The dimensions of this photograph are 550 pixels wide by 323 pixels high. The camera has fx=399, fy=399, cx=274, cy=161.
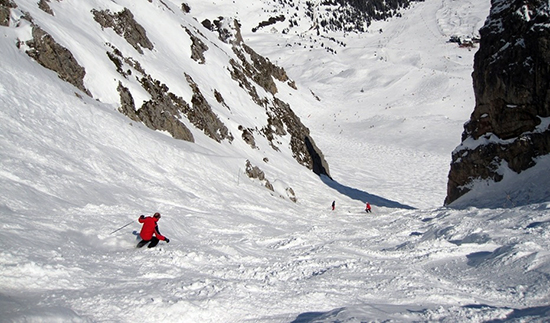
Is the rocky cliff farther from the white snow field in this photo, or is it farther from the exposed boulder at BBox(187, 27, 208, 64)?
the white snow field

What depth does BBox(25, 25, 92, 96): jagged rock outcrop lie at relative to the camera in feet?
52.3

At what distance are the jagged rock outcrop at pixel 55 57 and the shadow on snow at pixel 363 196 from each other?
700 inches

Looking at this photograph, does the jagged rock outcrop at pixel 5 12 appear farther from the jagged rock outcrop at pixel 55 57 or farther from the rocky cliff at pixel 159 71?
the jagged rock outcrop at pixel 55 57

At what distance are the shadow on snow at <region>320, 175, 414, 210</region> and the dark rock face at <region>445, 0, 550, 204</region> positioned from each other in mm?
6390

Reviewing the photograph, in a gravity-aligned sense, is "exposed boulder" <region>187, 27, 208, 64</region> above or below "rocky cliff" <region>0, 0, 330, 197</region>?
above

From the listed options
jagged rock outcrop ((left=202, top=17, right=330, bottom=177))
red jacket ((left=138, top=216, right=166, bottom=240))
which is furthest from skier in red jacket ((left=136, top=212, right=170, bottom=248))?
jagged rock outcrop ((left=202, top=17, right=330, bottom=177))

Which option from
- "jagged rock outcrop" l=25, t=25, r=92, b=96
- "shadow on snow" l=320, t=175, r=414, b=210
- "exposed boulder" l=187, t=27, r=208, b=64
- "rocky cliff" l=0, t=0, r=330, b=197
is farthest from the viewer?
"exposed boulder" l=187, t=27, r=208, b=64

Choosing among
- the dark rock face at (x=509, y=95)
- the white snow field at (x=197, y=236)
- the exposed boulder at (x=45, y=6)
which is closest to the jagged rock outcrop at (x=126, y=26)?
the white snow field at (x=197, y=236)

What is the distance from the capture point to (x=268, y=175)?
23.0m

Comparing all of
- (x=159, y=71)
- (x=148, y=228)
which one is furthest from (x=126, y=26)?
(x=148, y=228)

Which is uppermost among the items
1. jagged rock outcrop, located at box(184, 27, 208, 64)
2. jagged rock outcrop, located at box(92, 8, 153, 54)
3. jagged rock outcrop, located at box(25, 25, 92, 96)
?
jagged rock outcrop, located at box(184, 27, 208, 64)

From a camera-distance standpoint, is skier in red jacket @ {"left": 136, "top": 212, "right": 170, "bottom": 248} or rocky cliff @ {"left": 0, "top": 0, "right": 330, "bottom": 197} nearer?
skier in red jacket @ {"left": 136, "top": 212, "right": 170, "bottom": 248}

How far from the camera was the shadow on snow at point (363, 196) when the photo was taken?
2672cm

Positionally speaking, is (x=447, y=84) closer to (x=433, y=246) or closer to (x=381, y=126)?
(x=381, y=126)
